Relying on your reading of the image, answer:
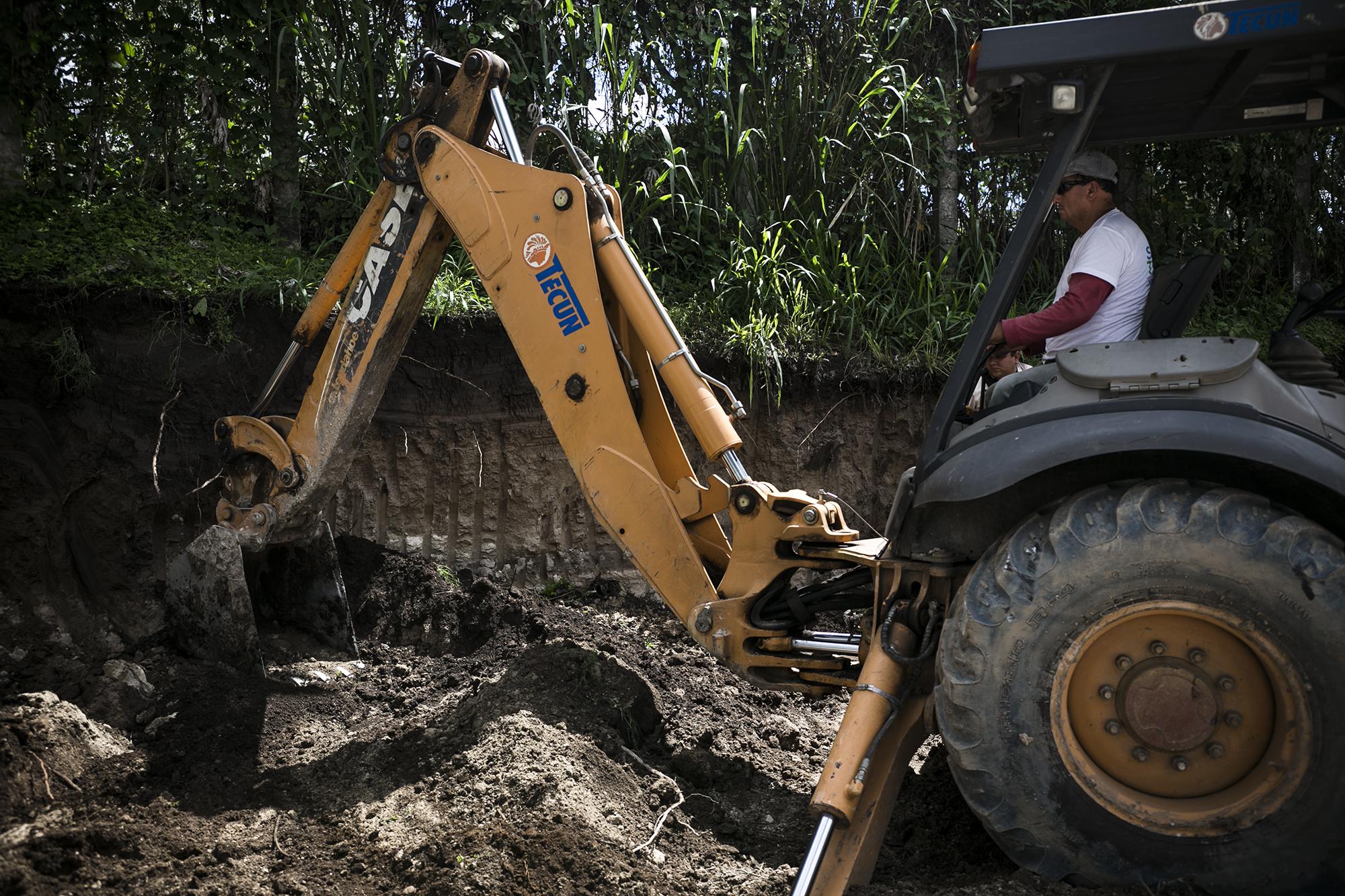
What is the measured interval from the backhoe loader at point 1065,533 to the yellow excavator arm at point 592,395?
1 cm

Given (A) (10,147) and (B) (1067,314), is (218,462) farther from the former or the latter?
(B) (1067,314)

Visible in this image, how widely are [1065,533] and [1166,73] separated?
1405 mm

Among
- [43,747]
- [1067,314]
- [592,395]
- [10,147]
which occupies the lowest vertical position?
[43,747]

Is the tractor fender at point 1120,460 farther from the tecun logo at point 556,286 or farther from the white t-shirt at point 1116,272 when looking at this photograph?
the tecun logo at point 556,286

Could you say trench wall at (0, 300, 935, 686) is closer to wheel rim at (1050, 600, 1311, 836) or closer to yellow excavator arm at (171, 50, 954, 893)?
yellow excavator arm at (171, 50, 954, 893)

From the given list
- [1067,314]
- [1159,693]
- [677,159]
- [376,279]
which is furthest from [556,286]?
[677,159]

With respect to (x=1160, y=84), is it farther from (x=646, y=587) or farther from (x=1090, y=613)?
(x=646, y=587)

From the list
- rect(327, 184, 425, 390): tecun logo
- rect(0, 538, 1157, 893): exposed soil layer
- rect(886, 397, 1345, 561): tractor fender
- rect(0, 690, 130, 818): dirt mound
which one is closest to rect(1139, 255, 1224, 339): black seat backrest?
rect(886, 397, 1345, 561): tractor fender

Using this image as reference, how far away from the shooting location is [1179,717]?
8.64 ft

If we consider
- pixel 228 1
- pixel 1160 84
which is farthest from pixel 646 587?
pixel 228 1

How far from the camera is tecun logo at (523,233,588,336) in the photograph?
367 cm

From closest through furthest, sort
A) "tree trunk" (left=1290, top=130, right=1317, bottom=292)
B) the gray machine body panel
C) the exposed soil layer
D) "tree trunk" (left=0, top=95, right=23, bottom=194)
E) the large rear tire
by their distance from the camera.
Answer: the large rear tire
the gray machine body panel
the exposed soil layer
"tree trunk" (left=0, top=95, right=23, bottom=194)
"tree trunk" (left=1290, top=130, right=1317, bottom=292)

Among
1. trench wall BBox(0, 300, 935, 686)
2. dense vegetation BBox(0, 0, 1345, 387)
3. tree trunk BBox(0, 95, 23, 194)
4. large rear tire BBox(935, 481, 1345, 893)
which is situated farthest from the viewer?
dense vegetation BBox(0, 0, 1345, 387)

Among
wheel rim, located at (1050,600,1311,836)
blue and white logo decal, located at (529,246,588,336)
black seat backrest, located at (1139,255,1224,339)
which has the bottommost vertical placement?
wheel rim, located at (1050,600,1311,836)
